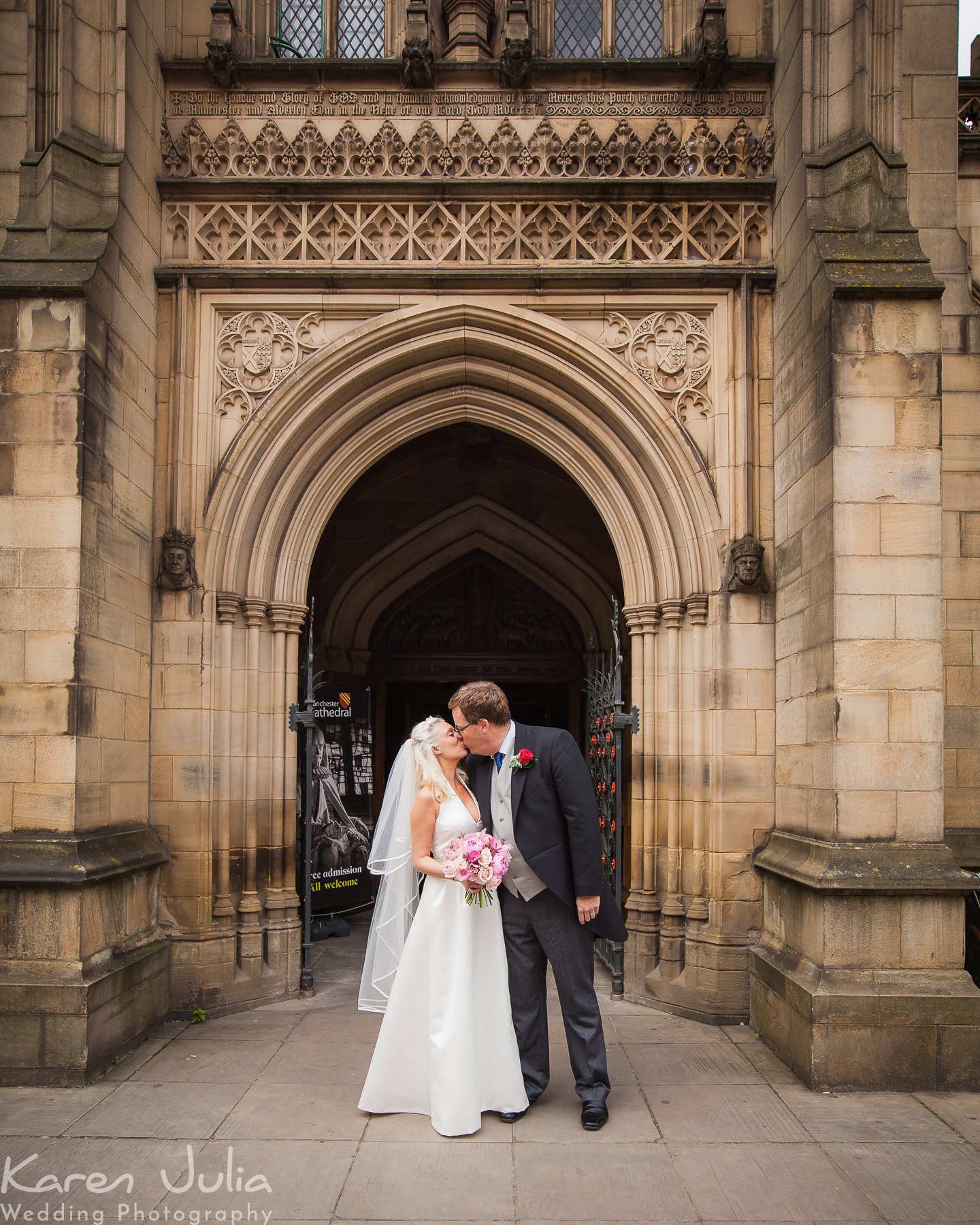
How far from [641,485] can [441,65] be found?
10.0 ft

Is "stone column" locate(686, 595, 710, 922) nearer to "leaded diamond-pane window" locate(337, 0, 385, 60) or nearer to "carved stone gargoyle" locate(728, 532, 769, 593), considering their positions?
"carved stone gargoyle" locate(728, 532, 769, 593)

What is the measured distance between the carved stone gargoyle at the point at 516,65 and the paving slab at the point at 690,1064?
237 inches

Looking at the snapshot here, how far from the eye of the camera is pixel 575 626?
36.2ft

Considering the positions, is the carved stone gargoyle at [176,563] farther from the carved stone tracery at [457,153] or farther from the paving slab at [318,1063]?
the paving slab at [318,1063]

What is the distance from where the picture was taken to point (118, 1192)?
12.8 ft

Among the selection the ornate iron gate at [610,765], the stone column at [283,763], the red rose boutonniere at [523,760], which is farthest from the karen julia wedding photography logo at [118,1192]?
the ornate iron gate at [610,765]

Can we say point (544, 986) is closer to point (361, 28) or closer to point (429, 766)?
point (429, 766)

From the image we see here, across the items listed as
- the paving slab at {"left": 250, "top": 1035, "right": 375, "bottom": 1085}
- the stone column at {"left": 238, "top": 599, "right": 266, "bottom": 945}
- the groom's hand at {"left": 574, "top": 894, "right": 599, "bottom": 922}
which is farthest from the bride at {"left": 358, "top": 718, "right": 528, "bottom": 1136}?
the stone column at {"left": 238, "top": 599, "right": 266, "bottom": 945}

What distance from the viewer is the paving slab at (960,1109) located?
15.0 feet

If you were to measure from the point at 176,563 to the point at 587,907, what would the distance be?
347 cm

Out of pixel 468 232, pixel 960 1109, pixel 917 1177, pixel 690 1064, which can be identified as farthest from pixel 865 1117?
pixel 468 232

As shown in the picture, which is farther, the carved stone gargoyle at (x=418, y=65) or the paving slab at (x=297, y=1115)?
the carved stone gargoyle at (x=418, y=65)

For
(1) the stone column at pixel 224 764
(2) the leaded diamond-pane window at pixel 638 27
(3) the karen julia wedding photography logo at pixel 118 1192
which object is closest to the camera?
(3) the karen julia wedding photography logo at pixel 118 1192

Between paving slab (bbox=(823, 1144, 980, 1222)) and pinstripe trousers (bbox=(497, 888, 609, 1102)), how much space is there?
103 cm
